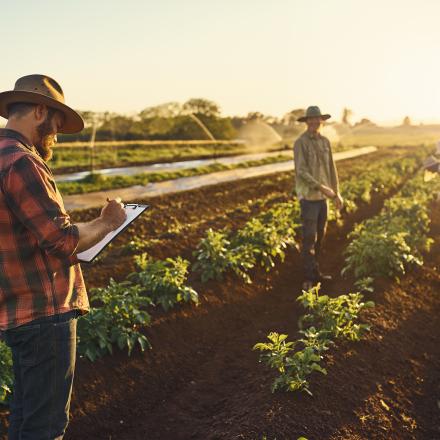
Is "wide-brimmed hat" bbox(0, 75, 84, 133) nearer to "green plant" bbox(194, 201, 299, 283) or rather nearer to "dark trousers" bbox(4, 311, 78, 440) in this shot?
"dark trousers" bbox(4, 311, 78, 440)

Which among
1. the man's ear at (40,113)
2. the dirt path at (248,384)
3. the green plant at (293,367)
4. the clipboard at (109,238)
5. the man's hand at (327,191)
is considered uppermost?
the man's ear at (40,113)

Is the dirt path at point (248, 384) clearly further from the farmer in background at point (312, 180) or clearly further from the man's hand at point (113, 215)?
the man's hand at point (113, 215)

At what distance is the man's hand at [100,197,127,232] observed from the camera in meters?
2.54

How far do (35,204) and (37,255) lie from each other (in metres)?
0.24

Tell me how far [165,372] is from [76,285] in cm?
219

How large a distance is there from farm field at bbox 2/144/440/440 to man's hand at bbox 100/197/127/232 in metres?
1.60

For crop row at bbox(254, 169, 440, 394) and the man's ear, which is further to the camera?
crop row at bbox(254, 169, 440, 394)

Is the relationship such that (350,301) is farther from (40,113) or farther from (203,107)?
(203,107)

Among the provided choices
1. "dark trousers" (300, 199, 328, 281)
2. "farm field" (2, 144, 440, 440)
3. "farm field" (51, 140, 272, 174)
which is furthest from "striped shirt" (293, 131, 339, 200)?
"farm field" (51, 140, 272, 174)

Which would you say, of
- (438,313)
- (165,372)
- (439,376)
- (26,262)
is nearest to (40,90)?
(26,262)

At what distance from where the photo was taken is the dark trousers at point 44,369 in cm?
239

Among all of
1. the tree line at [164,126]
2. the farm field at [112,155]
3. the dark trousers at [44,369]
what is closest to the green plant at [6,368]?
the dark trousers at [44,369]

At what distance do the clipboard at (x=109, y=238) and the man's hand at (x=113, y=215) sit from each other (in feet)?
0.15

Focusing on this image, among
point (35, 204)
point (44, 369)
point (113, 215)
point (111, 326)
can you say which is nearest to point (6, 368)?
point (111, 326)
